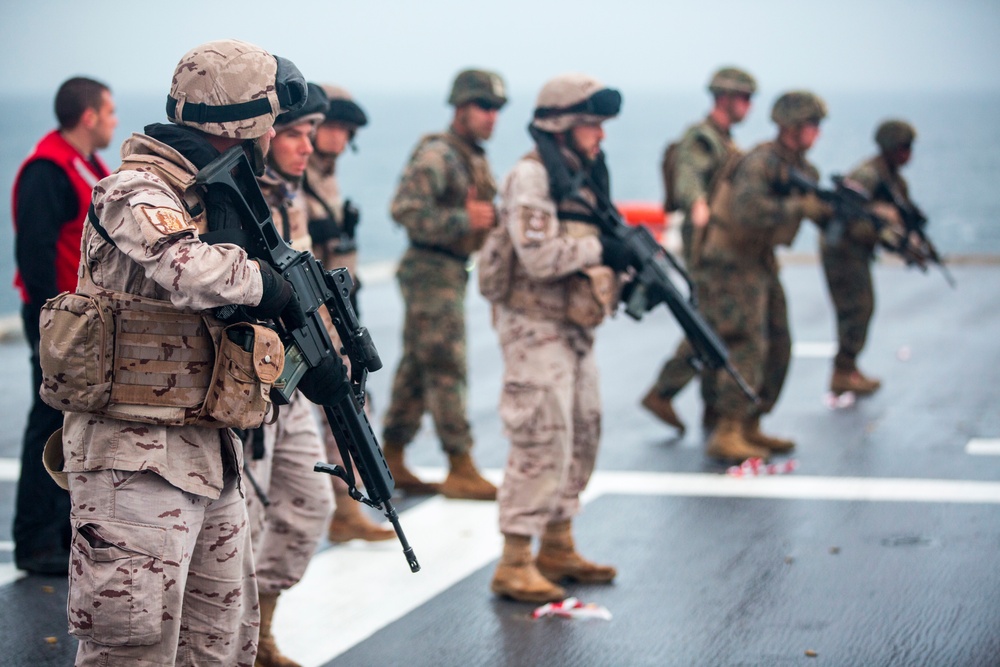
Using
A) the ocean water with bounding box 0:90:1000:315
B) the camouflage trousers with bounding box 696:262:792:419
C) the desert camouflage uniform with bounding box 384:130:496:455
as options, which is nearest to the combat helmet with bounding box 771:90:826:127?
the camouflage trousers with bounding box 696:262:792:419

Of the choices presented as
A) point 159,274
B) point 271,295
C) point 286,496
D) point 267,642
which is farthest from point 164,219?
point 267,642

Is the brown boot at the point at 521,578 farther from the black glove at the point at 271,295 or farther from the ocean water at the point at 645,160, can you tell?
the ocean water at the point at 645,160

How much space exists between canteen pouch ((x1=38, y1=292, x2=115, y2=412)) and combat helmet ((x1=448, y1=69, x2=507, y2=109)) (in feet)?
12.8

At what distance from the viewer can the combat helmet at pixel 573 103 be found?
17.4 ft

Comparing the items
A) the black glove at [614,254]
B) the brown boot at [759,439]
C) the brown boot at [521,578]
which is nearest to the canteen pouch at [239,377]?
the brown boot at [521,578]

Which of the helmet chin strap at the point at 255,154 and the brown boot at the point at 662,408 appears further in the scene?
the brown boot at the point at 662,408

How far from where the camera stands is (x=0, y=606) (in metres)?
5.13

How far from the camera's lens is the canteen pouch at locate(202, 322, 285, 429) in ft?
10.7

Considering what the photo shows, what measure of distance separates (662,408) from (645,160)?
69.4m

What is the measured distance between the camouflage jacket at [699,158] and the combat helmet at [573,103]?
9.39ft

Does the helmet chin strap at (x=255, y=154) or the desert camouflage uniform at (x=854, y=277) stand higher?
the helmet chin strap at (x=255, y=154)

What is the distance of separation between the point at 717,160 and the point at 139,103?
3.74m

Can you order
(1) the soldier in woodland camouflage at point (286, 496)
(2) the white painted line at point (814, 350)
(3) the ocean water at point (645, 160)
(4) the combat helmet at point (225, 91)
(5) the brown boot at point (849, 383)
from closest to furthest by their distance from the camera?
(4) the combat helmet at point (225, 91) < (1) the soldier in woodland camouflage at point (286, 496) < (5) the brown boot at point (849, 383) < (2) the white painted line at point (814, 350) < (3) the ocean water at point (645, 160)

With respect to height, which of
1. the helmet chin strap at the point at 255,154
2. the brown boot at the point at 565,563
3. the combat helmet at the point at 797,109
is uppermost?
the helmet chin strap at the point at 255,154
